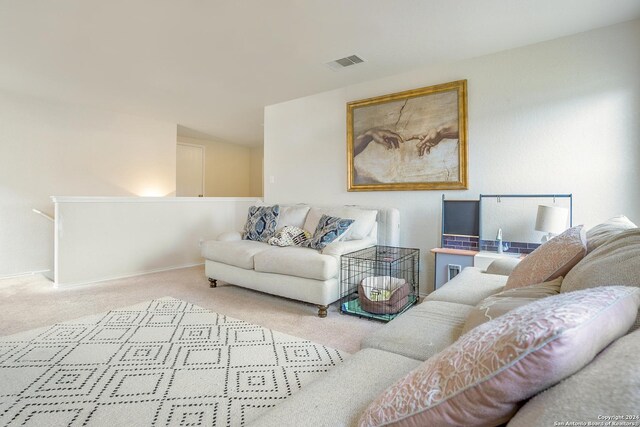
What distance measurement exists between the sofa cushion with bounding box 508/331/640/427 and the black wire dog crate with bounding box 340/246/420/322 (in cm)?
211

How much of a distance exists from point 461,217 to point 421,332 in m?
2.15

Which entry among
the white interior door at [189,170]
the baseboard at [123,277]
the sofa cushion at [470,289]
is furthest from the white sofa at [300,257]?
the white interior door at [189,170]

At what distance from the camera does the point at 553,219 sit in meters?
2.47

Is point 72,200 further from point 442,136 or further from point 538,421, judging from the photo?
point 538,421

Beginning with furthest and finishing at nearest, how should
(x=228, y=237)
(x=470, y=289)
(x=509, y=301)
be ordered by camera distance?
(x=228, y=237) < (x=470, y=289) < (x=509, y=301)

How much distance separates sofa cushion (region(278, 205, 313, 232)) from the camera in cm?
371

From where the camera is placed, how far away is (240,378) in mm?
1752

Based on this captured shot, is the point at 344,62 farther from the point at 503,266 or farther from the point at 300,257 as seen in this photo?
the point at 503,266

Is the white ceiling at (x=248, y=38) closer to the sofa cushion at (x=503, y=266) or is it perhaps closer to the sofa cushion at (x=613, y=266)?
the sofa cushion at (x=503, y=266)

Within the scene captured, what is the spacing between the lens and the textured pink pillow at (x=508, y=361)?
1.65 ft

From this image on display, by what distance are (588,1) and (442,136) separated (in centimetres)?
138

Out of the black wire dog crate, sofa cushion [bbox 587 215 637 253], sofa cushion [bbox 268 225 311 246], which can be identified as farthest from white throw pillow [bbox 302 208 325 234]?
sofa cushion [bbox 587 215 637 253]

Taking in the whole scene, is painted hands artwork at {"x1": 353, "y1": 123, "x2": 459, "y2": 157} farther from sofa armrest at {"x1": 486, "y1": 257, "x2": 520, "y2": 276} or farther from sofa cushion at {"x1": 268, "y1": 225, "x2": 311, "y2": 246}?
sofa armrest at {"x1": 486, "y1": 257, "x2": 520, "y2": 276}

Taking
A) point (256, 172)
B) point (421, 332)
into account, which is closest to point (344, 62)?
point (421, 332)
